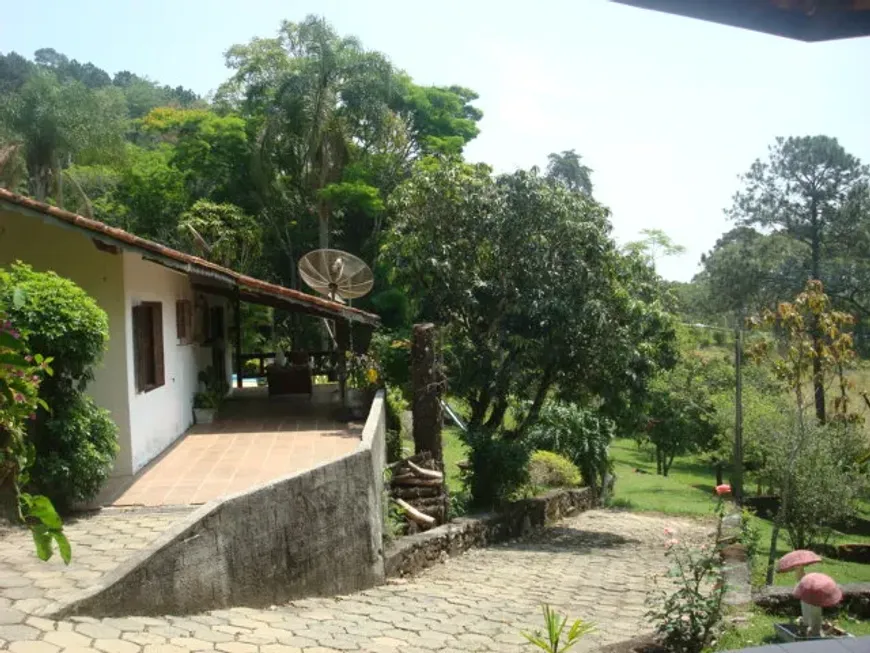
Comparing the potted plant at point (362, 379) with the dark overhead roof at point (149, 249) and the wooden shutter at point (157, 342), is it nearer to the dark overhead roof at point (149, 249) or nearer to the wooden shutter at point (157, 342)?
the dark overhead roof at point (149, 249)

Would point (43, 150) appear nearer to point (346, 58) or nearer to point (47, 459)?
point (346, 58)

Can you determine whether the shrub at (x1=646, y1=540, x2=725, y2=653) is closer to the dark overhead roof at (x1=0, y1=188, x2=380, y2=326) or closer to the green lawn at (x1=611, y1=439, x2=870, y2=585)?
the green lawn at (x1=611, y1=439, x2=870, y2=585)

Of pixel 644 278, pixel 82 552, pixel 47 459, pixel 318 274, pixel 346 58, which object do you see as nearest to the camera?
pixel 82 552

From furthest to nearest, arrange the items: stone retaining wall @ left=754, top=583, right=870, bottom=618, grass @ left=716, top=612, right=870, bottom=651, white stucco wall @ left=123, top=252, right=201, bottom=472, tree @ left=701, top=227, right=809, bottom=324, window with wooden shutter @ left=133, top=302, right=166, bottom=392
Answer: tree @ left=701, top=227, right=809, bottom=324 < window with wooden shutter @ left=133, top=302, right=166, bottom=392 < white stucco wall @ left=123, top=252, right=201, bottom=472 < stone retaining wall @ left=754, top=583, right=870, bottom=618 < grass @ left=716, top=612, right=870, bottom=651

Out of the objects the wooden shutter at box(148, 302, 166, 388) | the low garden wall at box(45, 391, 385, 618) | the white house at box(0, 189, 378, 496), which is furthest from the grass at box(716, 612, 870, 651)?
the wooden shutter at box(148, 302, 166, 388)

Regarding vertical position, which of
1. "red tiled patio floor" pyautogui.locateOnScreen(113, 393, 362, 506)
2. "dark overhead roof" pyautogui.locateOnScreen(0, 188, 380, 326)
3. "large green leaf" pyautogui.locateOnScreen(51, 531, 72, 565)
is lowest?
"red tiled patio floor" pyautogui.locateOnScreen(113, 393, 362, 506)

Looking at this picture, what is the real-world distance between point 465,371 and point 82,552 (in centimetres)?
932

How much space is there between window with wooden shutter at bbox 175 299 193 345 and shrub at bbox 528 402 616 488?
7.90m

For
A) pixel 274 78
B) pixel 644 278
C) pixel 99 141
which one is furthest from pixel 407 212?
pixel 99 141

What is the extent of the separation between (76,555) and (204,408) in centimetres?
870

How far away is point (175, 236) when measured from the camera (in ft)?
123

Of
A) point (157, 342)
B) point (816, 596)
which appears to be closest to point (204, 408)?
point (157, 342)

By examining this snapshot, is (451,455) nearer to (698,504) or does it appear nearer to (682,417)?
(698,504)

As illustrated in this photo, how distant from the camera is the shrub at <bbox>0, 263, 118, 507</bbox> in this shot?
27.4 ft
